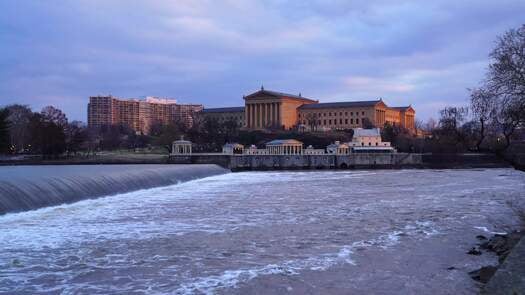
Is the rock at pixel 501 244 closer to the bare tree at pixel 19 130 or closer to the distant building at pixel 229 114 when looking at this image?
the bare tree at pixel 19 130

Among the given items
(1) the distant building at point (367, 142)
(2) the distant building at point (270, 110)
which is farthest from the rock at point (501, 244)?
(2) the distant building at point (270, 110)

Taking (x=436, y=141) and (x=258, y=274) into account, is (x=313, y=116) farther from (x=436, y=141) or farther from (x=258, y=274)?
(x=258, y=274)

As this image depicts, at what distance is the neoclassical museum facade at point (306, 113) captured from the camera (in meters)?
152

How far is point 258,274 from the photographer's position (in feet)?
42.4

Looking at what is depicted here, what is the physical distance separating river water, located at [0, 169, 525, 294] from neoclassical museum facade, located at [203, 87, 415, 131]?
409 ft

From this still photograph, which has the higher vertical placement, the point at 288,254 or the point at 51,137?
the point at 51,137

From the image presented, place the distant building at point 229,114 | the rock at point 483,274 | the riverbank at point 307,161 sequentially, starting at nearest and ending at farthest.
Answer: the rock at point 483,274 → the riverbank at point 307,161 → the distant building at point 229,114

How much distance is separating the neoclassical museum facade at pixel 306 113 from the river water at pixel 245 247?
124533 mm

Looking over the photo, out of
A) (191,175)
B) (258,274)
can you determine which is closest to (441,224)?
(258,274)

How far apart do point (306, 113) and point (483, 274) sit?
490 feet

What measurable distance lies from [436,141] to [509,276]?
8826 cm

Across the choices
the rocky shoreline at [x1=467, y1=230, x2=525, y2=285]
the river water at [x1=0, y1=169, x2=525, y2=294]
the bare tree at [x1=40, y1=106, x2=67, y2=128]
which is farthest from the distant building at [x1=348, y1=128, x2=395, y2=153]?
the rocky shoreline at [x1=467, y1=230, x2=525, y2=285]

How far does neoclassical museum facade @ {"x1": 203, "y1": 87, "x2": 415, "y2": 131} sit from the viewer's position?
15212 centimetres

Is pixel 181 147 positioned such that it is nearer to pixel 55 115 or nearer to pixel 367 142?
pixel 55 115
